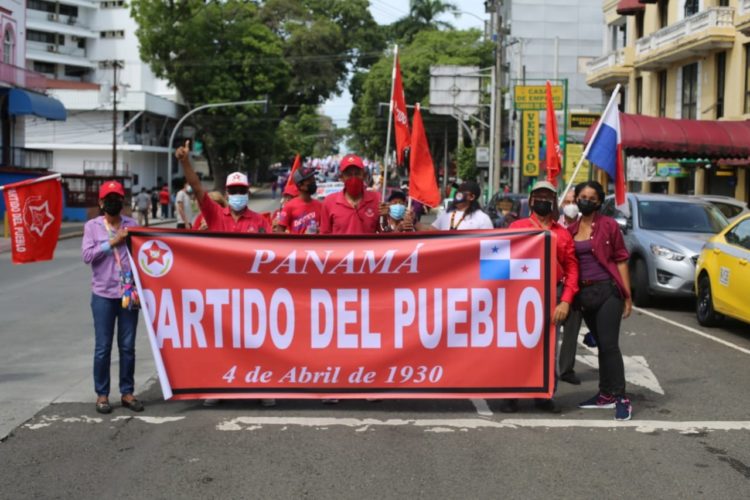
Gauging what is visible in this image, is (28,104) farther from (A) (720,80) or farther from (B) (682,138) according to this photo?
(B) (682,138)

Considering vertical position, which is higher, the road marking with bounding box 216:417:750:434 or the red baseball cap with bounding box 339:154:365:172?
the red baseball cap with bounding box 339:154:365:172

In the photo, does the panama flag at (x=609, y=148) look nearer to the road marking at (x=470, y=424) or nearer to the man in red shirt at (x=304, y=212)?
the road marking at (x=470, y=424)

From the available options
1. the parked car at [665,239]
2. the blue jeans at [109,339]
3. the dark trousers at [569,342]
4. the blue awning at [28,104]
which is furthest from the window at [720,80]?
the blue jeans at [109,339]

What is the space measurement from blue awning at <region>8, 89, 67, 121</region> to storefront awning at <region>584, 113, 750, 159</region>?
996 inches

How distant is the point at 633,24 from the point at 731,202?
24.0m

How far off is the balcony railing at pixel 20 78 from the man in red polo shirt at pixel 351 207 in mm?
32650

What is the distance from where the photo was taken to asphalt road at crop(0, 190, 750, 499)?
5.44m

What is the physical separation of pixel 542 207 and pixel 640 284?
287 inches

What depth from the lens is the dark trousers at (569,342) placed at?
848 centimetres

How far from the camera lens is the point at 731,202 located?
701 inches

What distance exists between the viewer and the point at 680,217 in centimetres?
1485

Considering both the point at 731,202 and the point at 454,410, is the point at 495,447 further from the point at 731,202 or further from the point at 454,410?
the point at 731,202

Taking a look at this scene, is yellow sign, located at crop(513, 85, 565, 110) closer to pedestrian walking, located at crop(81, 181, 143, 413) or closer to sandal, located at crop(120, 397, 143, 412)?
pedestrian walking, located at crop(81, 181, 143, 413)

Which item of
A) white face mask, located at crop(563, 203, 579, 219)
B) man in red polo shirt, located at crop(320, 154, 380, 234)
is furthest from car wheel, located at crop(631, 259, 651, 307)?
man in red polo shirt, located at crop(320, 154, 380, 234)
